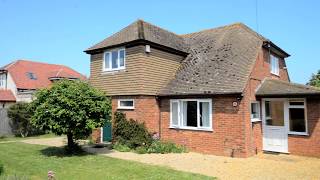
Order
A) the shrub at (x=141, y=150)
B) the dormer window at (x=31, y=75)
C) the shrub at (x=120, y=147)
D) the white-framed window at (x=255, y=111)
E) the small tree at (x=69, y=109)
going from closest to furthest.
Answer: the small tree at (x=69, y=109) → the shrub at (x=141, y=150) → the white-framed window at (x=255, y=111) → the shrub at (x=120, y=147) → the dormer window at (x=31, y=75)

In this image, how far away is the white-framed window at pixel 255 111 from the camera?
15.5 meters

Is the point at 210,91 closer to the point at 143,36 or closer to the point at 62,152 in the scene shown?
the point at 143,36

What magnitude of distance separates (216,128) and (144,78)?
5.03 meters

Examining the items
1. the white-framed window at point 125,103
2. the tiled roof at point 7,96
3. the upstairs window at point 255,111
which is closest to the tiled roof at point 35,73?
the tiled roof at point 7,96

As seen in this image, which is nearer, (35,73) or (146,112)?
(146,112)

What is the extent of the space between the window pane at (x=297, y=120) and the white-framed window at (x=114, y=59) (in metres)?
9.63

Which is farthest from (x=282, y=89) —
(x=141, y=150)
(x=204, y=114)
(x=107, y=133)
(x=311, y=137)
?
(x=107, y=133)

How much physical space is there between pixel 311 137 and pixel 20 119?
20.7 metres

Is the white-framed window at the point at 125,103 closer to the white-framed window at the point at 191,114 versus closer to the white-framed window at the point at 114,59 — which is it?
the white-framed window at the point at 114,59

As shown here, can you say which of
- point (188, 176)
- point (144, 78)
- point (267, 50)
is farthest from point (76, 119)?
point (267, 50)

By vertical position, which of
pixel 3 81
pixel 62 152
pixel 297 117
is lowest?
pixel 62 152

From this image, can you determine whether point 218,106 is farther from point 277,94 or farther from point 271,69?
point 271,69

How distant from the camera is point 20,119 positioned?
24.4m

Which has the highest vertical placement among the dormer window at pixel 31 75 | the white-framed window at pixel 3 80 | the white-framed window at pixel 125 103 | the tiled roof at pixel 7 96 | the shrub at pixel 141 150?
the dormer window at pixel 31 75
